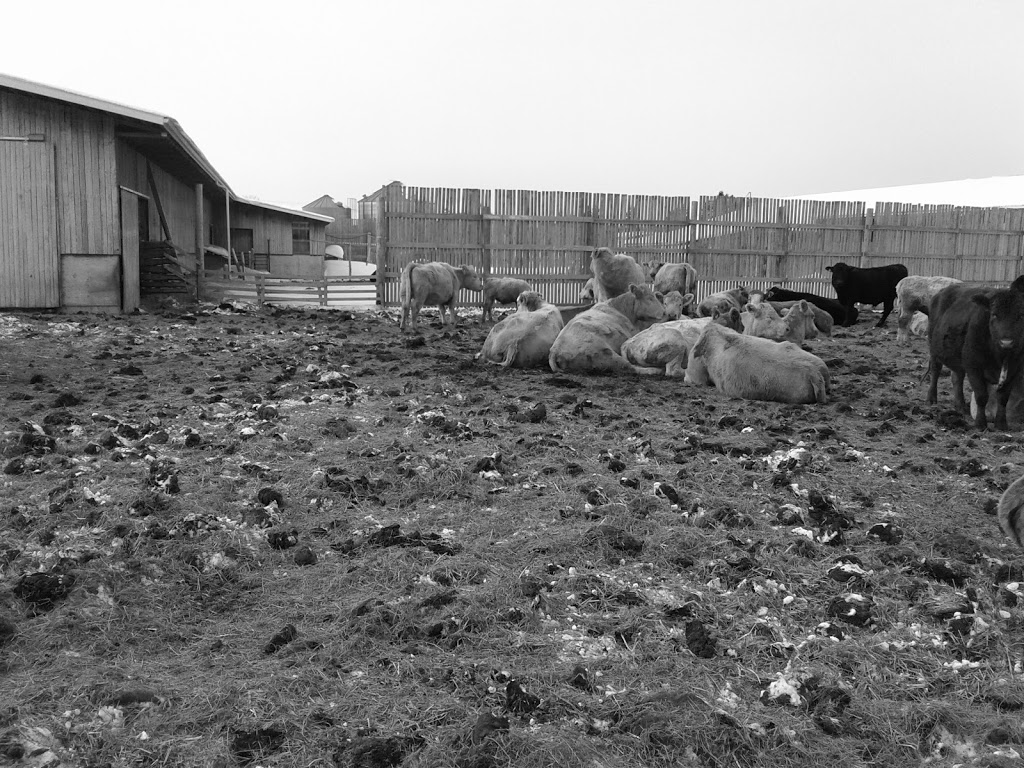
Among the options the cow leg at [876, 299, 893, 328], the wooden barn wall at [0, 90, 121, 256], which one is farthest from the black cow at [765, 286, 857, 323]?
the wooden barn wall at [0, 90, 121, 256]

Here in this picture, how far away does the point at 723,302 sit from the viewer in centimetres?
1586

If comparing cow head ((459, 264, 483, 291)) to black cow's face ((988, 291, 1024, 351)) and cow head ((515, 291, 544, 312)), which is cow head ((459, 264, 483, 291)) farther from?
black cow's face ((988, 291, 1024, 351))

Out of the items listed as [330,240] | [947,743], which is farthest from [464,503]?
[330,240]

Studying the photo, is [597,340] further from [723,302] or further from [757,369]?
[723,302]

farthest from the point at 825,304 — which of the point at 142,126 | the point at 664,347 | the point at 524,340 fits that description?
the point at 142,126

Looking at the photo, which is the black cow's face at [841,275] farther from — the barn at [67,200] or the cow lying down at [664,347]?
the barn at [67,200]

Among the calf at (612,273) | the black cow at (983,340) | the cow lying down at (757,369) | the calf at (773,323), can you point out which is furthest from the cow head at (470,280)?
the black cow at (983,340)

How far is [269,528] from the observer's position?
4812 mm

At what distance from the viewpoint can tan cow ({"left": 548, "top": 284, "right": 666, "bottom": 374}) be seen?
404 inches

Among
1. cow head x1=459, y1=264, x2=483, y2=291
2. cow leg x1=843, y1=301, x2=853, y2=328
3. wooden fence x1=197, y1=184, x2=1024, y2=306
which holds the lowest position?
cow leg x1=843, y1=301, x2=853, y2=328

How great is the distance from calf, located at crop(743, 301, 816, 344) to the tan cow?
6.71 ft

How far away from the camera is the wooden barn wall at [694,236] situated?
20.6 metres

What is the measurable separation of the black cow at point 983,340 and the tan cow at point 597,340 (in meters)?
3.55

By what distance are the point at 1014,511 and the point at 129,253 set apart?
17972mm
